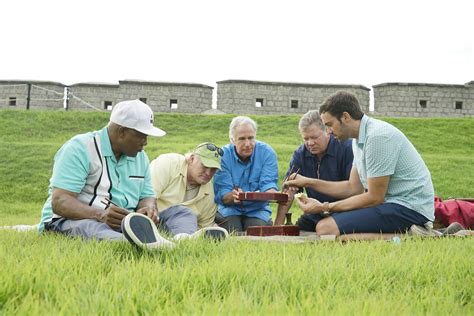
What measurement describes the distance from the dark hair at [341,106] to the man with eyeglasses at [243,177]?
1.13 m

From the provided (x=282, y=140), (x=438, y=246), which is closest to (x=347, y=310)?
(x=438, y=246)

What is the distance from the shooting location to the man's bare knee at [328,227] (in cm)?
439

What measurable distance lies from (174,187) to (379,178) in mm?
1848

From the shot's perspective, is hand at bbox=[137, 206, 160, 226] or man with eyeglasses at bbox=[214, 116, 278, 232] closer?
hand at bbox=[137, 206, 160, 226]

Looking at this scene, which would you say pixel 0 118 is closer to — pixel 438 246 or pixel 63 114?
pixel 63 114

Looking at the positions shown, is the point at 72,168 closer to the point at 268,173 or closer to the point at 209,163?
the point at 209,163

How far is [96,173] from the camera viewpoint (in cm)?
391

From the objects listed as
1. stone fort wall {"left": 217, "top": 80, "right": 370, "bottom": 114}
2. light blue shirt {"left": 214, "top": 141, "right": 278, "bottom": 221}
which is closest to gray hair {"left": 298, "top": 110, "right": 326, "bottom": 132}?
light blue shirt {"left": 214, "top": 141, "right": 278, "bottom": 221}

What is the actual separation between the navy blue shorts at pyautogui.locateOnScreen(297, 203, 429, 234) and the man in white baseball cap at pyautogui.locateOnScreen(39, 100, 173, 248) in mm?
1586

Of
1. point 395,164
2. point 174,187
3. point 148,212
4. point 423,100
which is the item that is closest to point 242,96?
point 423,100

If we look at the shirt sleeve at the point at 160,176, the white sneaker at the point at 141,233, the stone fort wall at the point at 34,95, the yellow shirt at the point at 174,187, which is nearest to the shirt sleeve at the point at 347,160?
the yellow shirt at the point at 174,187

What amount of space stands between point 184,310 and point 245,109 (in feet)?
73.3

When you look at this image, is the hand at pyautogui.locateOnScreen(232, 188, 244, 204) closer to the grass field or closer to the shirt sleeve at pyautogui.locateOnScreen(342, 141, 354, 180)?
the shirt sleeve at pyautogui.locateOnScreen(342, 141, 354, 180)

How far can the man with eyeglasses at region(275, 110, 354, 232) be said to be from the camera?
5.06 m
